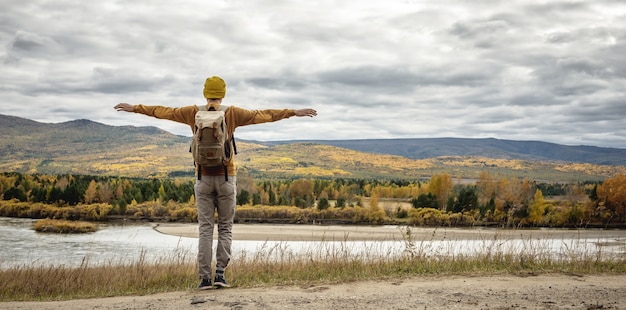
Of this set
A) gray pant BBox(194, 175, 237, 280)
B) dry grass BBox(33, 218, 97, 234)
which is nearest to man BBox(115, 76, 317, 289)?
gray pant BBox(194, 175, 237, 280)

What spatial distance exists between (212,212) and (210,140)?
4.06 feet

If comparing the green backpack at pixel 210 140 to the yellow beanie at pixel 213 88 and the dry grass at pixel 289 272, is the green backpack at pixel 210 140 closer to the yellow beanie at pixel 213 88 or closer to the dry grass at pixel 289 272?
the yellow beanie at pixel 213 88

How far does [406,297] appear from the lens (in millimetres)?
7207

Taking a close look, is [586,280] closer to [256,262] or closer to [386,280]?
[386,280]

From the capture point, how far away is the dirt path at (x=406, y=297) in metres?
6.82

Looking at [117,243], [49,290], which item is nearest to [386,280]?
[49,290]

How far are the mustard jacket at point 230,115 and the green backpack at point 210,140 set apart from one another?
0.81 ft

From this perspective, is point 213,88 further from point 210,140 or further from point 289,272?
point 289,272

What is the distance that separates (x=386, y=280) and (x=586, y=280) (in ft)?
10.3

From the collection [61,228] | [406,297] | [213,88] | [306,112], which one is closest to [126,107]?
[213,88]

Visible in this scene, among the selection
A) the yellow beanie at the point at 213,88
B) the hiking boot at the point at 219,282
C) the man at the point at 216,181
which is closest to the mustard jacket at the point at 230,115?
the man at the point at 216,181

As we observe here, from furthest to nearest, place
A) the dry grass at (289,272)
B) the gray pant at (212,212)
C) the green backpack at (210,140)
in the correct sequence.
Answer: the dry grass at (289,272), the gray pant at (212,212), the green backpack at (210,140)

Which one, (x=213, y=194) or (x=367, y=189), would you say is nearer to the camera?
(x=213, y=194)

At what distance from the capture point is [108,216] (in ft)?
233
